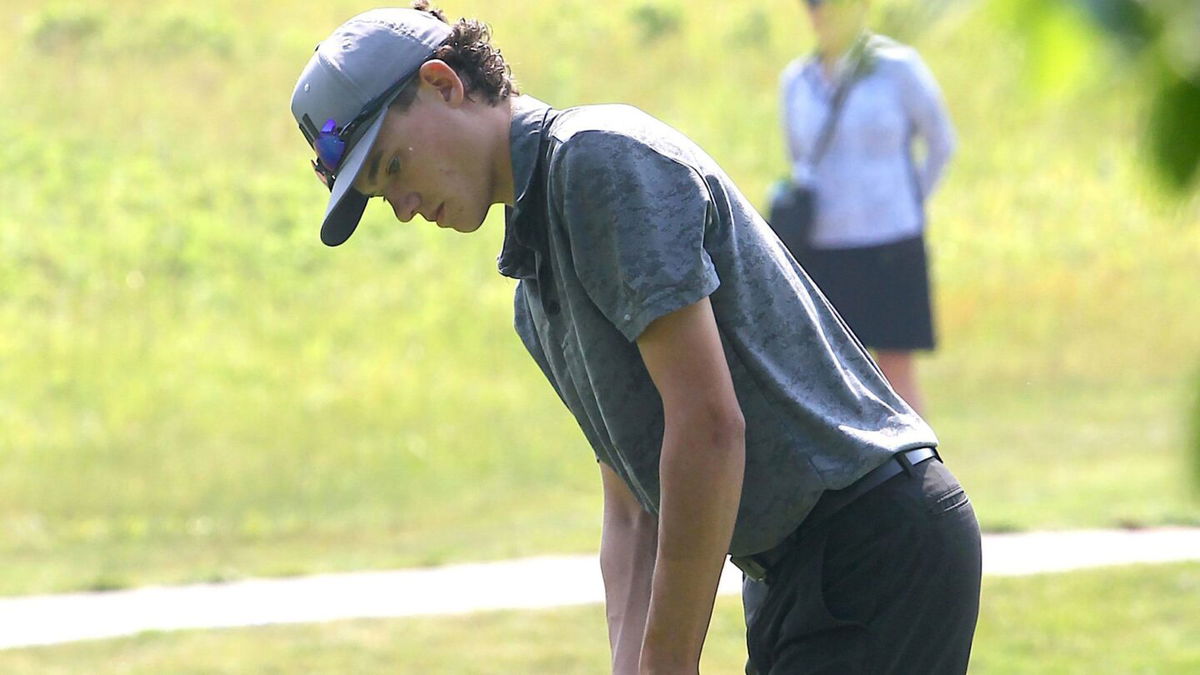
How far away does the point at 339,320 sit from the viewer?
1294 cm

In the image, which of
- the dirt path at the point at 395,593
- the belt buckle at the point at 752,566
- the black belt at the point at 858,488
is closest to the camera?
the black belt at the point at 858,488

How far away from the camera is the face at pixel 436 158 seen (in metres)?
2.35

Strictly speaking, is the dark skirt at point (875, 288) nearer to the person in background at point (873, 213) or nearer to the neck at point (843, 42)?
the person in background at point (873, 213)

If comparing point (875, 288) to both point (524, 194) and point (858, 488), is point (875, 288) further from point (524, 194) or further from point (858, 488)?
point (524, 194)

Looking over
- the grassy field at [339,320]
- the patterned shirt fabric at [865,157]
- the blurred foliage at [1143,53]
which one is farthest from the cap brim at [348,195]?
the grassy field at [339,320]

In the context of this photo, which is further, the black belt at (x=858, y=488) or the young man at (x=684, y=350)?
the black belt at (x=858, y=488)

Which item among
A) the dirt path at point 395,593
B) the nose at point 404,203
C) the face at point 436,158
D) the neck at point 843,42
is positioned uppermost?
the neck at point 843,42

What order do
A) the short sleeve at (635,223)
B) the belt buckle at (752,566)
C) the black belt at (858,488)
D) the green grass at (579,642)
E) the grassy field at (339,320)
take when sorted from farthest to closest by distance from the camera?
the grassy field at (339,320) < the green grass at (579,642) < the belt buckle at (752,566) < the black belt at (858,488) < the short sleeve at (635,223)

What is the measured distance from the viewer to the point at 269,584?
7.45 m

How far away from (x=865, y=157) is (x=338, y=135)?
522 cm

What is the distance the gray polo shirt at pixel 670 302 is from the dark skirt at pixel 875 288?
495 cm

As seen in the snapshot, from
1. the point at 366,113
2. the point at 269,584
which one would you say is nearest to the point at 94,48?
the point at 269,584

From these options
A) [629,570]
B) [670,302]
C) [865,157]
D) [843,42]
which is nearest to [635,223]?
[670,302]

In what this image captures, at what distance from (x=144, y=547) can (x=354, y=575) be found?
1488 mm
